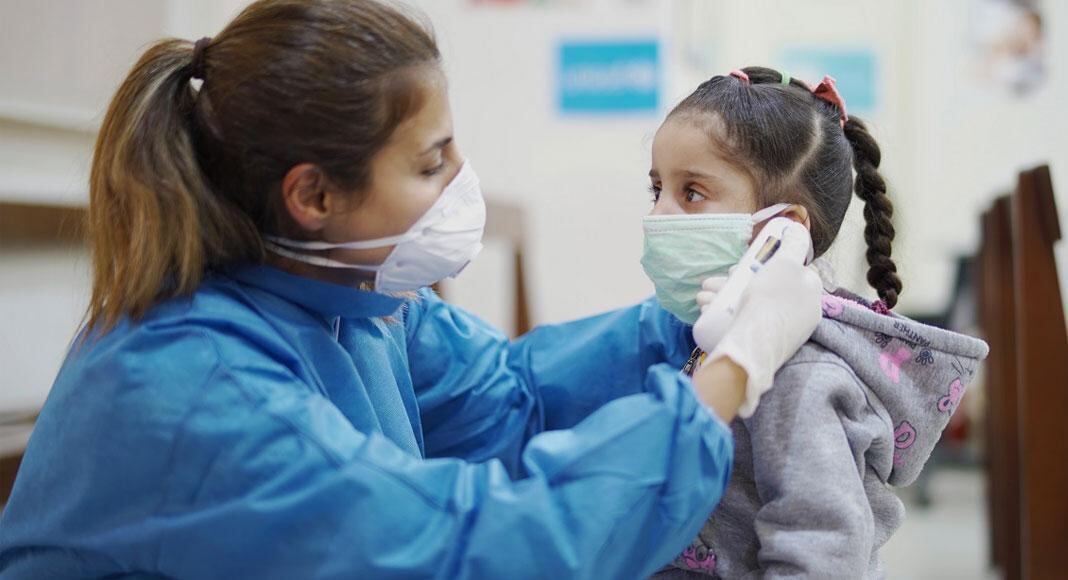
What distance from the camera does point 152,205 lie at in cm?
106

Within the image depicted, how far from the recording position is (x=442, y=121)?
1.15 meters

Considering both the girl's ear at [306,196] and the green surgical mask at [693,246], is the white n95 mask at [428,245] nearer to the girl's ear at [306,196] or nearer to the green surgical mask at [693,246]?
the girl's ear at [306,196]

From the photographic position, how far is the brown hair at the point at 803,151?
1.24 metres

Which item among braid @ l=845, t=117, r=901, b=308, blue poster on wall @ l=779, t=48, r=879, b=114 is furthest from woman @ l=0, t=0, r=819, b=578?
blue poster on wall @ l=779, t=48, r=879, b=114

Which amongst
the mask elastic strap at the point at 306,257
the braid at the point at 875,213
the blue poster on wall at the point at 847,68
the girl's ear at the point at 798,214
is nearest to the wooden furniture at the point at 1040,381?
the braid at the point at 875,213

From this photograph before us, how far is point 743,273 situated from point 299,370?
0.46 m

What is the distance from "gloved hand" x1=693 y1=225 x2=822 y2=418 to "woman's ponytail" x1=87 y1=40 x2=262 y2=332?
493 millimetres

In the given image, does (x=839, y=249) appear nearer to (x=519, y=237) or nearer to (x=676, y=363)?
(x=676, y=363)

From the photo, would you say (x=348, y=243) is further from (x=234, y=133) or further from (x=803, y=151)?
(x=803, y=151)

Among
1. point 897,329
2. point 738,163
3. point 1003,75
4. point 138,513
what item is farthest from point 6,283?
point 1003,75

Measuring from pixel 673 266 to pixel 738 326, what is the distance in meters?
0.17

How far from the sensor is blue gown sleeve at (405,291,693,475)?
1.45 metres

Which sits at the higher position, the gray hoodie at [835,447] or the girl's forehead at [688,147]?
the girl's forehead at [688,147]

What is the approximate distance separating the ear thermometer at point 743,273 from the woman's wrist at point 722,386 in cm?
6
